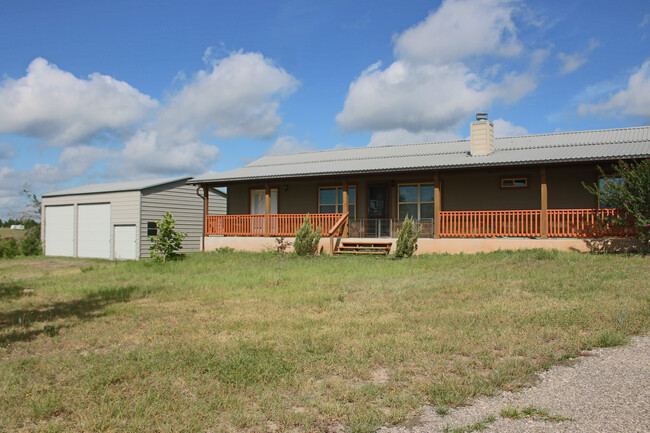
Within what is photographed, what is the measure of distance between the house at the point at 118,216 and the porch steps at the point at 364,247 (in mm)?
7656

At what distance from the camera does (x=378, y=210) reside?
60.6ft

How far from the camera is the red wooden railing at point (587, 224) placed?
13664 mm

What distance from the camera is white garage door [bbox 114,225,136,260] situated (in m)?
22.5

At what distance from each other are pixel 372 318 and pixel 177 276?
7151mm

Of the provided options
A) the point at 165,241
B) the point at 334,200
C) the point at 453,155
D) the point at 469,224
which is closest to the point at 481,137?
the point at 453,155

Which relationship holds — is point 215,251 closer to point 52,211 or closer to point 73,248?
point 73,248

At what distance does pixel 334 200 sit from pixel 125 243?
990 cm

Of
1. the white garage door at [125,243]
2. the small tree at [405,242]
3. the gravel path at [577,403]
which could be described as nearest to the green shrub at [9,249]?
the white garage door at [125,243]

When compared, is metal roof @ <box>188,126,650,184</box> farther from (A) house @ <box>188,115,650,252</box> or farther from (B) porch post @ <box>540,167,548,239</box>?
(B) porch post @ <box>540,167,548,239</box>

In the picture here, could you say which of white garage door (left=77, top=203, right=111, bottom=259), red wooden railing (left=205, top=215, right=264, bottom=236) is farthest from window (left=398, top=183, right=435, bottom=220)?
white garage door (left=77, top=203, right=111, bottom=259)

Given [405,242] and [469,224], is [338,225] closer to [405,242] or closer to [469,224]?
[405,242]

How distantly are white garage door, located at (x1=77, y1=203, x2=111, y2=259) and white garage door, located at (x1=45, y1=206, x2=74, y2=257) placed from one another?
76 centimetres

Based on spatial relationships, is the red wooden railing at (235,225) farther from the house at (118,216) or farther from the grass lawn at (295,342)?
the grass lawn at (295,342)

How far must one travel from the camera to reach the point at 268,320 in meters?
7.37
